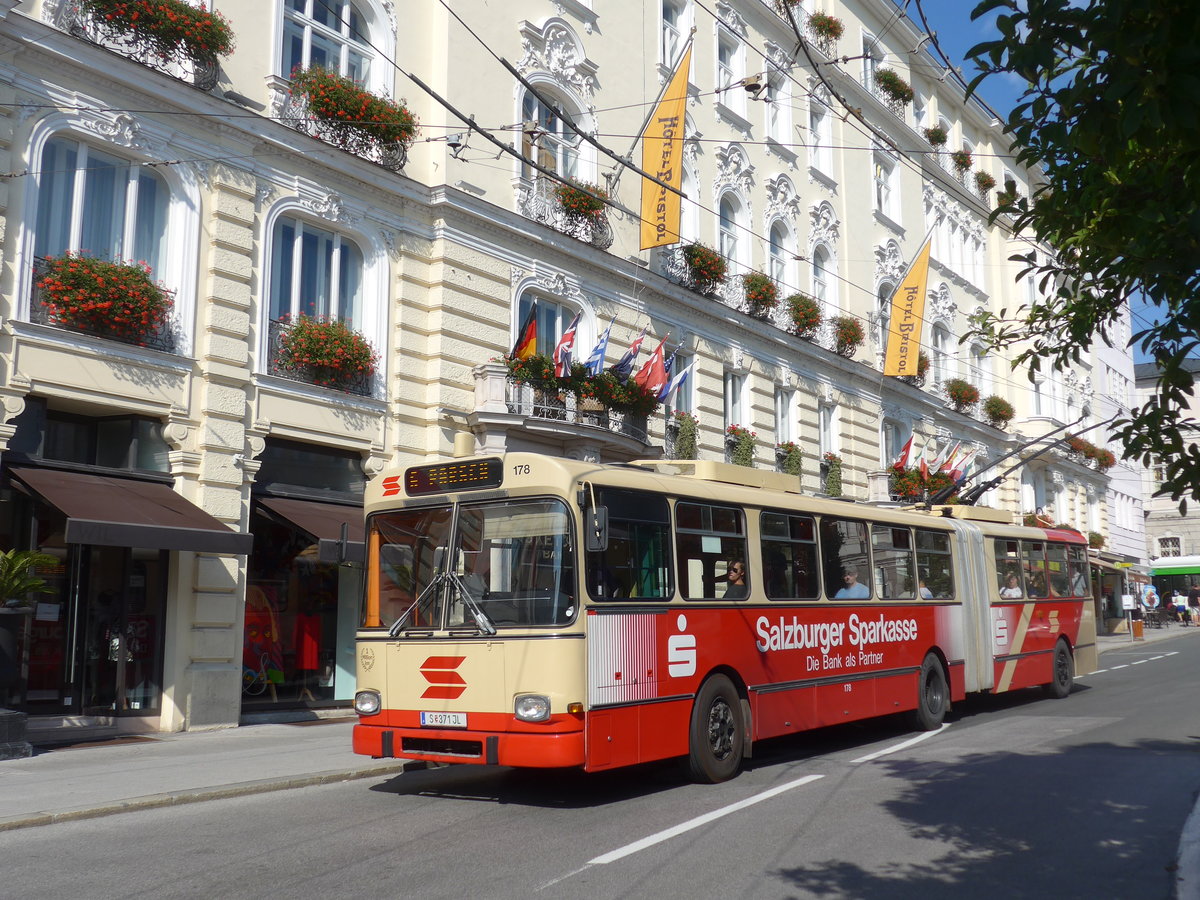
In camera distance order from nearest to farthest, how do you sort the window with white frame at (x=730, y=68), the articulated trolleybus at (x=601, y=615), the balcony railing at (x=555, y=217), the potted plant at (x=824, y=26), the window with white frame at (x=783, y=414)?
the articulated trolleybus at (x=601, y=615) → the balcony railing at (x=555, y=217) → the window with white frame at (x=730, y=68) → the window with white frame at (x=783, y=414) → the potted plant at (x=824, y=26)

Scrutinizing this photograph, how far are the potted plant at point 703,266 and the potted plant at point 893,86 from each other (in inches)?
514

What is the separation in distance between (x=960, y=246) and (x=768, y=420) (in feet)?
60.3

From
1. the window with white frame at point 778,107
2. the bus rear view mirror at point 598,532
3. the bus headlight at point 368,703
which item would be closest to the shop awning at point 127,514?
the bus headlight at point 368,703

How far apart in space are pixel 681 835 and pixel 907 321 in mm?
27302

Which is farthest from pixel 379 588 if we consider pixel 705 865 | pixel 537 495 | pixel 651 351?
pixel 651 351

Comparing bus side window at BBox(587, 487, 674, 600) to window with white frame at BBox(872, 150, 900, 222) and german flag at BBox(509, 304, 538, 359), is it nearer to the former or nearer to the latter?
german flag at BBox(509, 304, 538, 359)

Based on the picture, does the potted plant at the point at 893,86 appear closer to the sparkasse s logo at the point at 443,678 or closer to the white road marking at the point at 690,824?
the white road marking at the point at 690,824

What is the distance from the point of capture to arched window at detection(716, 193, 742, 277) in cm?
2769

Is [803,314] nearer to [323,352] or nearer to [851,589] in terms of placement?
[323,352]

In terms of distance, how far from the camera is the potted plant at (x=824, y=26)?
31.8 meters

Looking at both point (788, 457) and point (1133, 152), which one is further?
point (788, 457)

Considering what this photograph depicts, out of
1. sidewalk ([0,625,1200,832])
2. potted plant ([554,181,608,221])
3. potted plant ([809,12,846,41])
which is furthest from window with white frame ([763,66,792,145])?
sidewalk ([0,625,1200,832])

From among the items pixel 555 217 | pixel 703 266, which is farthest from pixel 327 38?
pixel 703 266

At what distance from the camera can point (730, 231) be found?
28.1m
